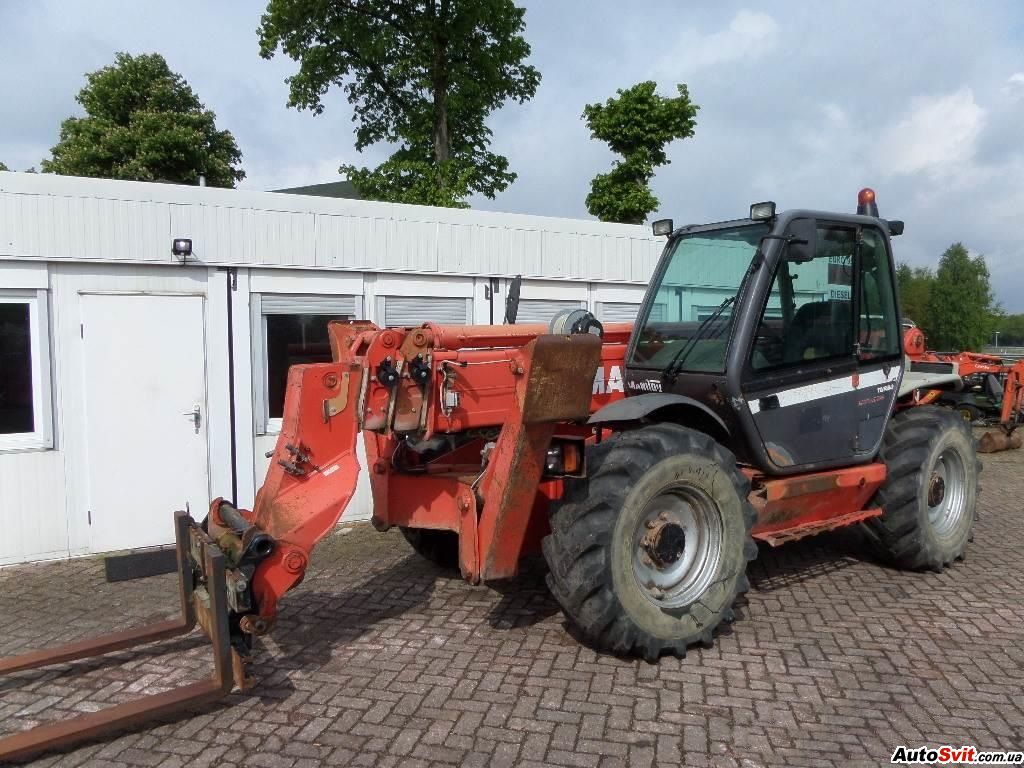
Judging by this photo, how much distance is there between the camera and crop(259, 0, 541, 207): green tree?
19.5 meters

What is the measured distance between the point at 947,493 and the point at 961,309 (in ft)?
149

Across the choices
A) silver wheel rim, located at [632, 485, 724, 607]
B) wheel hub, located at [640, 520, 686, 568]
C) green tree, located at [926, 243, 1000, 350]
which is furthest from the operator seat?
green tree, located at [926, 243, 1000, 350]

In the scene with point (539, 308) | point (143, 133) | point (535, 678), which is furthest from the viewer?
point (143, 133)

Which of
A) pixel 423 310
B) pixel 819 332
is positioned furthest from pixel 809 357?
pixel 423 310

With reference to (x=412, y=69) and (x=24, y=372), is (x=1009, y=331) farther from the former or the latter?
(x=24, y=372)

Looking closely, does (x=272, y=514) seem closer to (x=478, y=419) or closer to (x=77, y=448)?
(x=478, y=419)

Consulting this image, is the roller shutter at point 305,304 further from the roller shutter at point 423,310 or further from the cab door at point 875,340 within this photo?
the cab door at point 875,340

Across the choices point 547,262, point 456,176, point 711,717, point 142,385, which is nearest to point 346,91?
point 456,176

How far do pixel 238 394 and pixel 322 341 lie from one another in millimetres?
935

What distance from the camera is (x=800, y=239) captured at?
531 centimetres

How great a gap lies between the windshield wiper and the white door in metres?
4.18

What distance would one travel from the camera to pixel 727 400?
17.1ft

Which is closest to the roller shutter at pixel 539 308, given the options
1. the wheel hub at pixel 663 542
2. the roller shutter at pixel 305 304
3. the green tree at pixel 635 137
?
the roller shutter at pixel 305 304

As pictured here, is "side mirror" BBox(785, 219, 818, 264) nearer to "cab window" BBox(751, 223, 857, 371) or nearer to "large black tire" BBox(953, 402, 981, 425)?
"cab window" BBox(751, 223, 857, 371)
